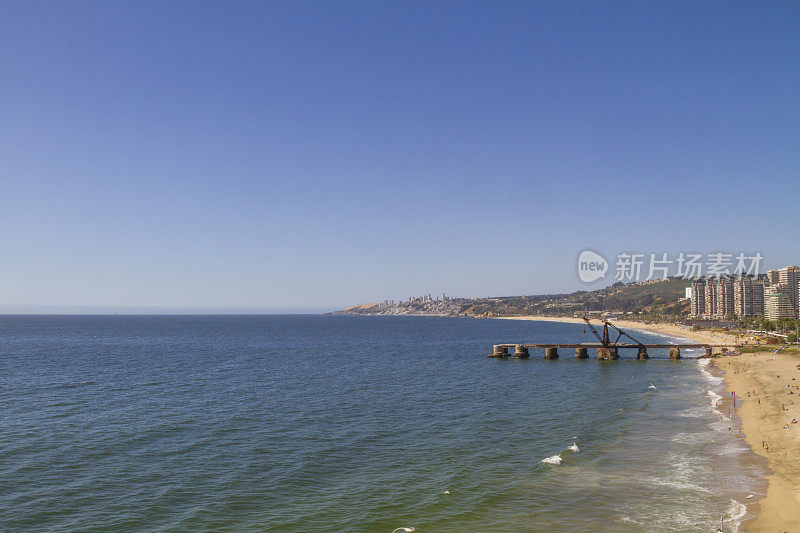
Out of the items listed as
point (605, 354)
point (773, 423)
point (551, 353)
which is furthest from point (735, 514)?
point (605, 354)

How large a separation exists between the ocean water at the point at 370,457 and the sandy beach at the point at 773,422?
1.18 meters

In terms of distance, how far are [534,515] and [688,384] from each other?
47412 millimetres

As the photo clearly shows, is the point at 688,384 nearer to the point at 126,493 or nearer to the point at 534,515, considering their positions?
the point at 534,515

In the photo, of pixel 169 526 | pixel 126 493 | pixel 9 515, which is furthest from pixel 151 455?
pixel 169 526

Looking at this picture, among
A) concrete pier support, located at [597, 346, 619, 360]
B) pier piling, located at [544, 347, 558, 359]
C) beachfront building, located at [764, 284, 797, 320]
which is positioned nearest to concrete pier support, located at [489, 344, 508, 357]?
pier piling, located at [544, 347, 558, 359]

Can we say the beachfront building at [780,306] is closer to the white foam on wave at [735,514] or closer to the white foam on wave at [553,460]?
the white foam on wave at [553,460]

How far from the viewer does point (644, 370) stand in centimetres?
7581

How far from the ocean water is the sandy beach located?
1.18 m

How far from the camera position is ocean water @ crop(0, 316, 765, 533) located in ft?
75.6

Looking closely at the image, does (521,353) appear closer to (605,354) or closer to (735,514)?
(605,354)

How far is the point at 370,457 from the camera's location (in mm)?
31547

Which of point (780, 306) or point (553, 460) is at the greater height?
point (780, 306)

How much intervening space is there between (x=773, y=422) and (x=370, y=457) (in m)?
31.7

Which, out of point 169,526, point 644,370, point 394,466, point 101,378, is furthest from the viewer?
point 644,370
